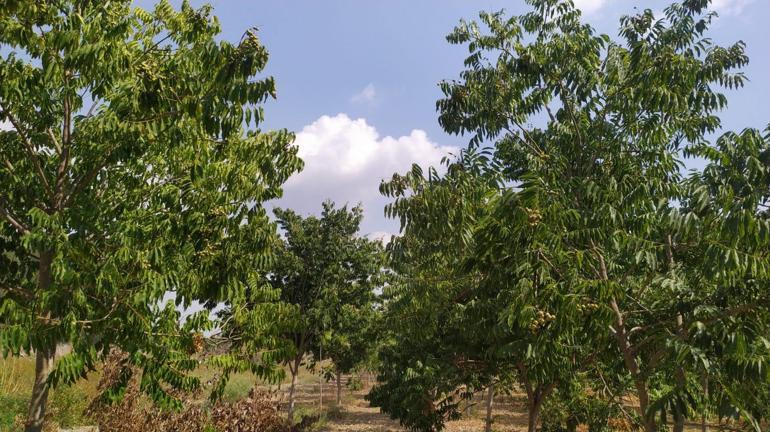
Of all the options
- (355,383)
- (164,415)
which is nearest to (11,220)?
(164,415)

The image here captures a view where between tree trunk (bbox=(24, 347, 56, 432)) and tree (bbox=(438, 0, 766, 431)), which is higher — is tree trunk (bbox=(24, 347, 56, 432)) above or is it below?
below

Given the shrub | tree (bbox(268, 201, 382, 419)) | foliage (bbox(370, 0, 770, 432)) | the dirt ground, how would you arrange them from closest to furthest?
foliage (bbox(370, 0, 770, 432)), tree (bbox(268, 201, 382, 419)), the dirt ground, the shrub

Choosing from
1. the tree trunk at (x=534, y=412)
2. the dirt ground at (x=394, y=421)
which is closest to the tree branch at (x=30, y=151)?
the tree trunk at (x=534, y=412)

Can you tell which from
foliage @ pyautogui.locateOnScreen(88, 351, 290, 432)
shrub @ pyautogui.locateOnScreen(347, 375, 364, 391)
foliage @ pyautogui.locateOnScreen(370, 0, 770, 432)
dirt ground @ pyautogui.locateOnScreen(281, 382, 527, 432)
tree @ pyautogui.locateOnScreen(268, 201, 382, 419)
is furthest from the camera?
shrub @ pyautogui.locateOnScreen(347, 375, 364, 391)

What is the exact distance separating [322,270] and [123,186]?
13581 millimetres

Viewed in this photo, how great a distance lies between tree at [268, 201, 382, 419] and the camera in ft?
65.3

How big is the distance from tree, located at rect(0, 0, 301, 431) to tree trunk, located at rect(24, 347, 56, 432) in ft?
0.07

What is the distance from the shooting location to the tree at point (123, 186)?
551 centimetres

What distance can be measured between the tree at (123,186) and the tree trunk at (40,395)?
0.02 meters

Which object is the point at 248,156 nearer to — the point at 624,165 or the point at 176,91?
the point at 176,91

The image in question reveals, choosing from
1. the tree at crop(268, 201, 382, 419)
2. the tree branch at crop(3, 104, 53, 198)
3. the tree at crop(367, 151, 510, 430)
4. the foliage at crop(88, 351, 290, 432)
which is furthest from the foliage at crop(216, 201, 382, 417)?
the tree branch at crop(3, 104, 53, 198)

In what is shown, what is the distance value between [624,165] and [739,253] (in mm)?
2886

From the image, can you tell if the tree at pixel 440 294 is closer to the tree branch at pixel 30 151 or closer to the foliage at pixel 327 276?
the foliage at pixel 327 276

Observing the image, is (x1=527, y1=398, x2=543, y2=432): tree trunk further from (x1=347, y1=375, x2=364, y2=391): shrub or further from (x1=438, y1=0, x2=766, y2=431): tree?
(x1=347, y1=375, x2=364, y2=391): shrub
